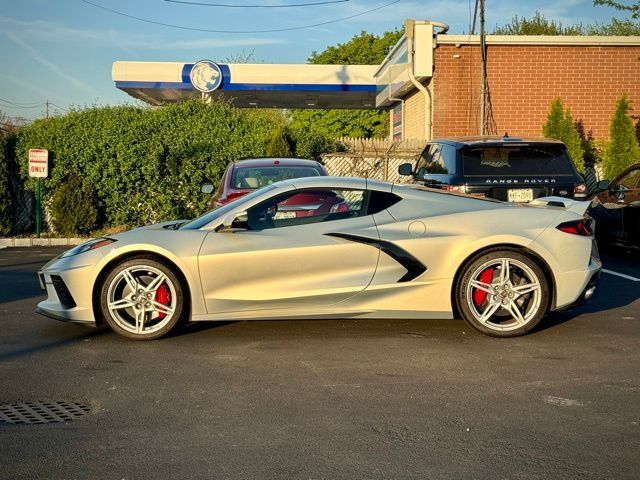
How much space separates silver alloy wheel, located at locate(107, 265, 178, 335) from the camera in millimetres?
6504

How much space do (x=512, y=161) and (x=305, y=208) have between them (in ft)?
13.2

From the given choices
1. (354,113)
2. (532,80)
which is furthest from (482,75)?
(354,113)

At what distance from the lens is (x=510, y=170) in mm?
9758

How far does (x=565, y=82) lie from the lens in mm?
22484

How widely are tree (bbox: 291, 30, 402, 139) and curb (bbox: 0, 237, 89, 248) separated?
47402mm

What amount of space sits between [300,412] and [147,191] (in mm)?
12911

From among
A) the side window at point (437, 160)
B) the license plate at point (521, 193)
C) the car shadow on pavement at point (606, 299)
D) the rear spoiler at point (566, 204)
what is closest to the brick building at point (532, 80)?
the side window at point (437, 160)

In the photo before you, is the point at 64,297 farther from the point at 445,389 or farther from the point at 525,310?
the point at 525,310

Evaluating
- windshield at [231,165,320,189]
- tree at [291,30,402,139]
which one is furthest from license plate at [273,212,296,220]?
tree at [291,30,402,139]

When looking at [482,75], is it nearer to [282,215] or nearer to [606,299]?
[606,299]

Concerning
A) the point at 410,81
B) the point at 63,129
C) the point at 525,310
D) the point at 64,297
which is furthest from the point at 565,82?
the point at 64,297

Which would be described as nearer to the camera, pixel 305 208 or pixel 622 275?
pixel 305 208

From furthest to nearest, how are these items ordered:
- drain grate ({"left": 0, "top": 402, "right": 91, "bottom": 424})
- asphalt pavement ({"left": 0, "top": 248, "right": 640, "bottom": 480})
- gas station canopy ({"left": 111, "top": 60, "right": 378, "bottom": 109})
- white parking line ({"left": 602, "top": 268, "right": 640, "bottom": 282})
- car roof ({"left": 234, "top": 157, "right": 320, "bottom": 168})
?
gas station canopy ({"left": 111, "top": 60, "right": 378, "bottom": 109}) → car roof ({"left": 234, "top": 157, "right": 320, "bottom": 168}) → white parking line ({"left": 602, "top": 268, "right": 640, "bottom": 282}) → drain grate ({"left": 0, "top": 402, "right": 91, "bottom": 424}) → asphalt pavement ({"left": 0, "top": 248, "right": 640, "bottom": 480})

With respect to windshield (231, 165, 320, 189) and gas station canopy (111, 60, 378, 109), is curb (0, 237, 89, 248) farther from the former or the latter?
gas station canopy (111, 60, 378, 109)
